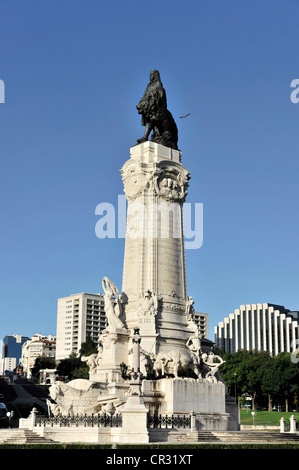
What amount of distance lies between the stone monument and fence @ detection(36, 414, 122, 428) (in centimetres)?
167

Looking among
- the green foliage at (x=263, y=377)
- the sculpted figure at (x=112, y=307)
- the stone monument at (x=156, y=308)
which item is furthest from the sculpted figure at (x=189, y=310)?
the green foliage at (x=263, y=377)

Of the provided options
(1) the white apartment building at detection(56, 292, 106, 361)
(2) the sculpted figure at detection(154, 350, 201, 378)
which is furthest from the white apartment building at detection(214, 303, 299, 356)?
(2) the sculpted figure at detection(154, 350, 201, 378)

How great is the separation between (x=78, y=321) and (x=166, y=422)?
159 m

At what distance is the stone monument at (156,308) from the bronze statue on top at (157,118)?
0.23 ft

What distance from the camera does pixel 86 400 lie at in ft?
114

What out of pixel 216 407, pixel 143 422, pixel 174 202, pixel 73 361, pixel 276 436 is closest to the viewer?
pixel 143 422

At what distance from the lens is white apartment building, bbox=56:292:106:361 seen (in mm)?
188750

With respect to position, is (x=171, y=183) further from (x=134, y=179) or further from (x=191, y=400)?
(x=191, y=400)

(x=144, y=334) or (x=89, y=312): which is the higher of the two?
(x=89, y=312)

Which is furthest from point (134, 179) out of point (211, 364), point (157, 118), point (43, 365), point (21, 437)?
point (43, 365)

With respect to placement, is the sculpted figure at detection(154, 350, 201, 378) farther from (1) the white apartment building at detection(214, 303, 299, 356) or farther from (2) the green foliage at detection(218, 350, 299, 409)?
(1) the white apartment building at detection(214, 303, 299, 356)

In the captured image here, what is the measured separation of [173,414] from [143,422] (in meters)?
5.06
